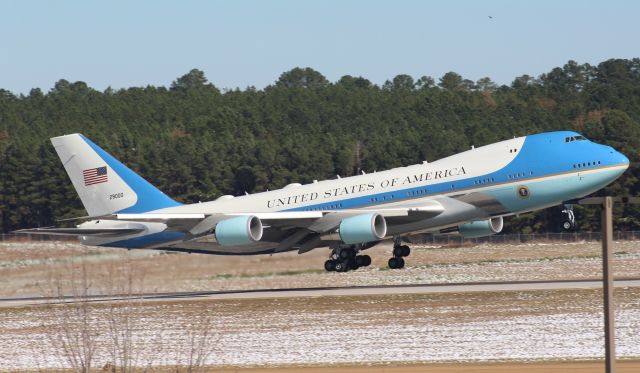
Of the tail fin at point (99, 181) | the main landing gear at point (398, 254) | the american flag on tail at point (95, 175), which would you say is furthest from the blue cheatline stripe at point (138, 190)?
the main landing gear at point (398, 254)

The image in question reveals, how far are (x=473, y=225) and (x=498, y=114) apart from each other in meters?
91.8

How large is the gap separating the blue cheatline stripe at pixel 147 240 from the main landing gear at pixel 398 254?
903 centimetres

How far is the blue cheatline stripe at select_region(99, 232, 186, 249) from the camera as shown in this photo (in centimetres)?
5109

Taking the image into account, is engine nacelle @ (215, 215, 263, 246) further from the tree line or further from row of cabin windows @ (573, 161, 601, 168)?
the tree line

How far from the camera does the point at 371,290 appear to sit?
46.8 meters

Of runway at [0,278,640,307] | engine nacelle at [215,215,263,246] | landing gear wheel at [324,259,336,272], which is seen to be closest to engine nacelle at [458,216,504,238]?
runway at [0,278,640,307]

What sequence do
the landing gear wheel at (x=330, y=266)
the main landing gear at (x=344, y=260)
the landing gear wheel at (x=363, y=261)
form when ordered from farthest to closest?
the landing gear wheel at (x=363, y=261)
the main landing gear at (x=344, y=260)
the landing gear wheel at (x=330, y=266)

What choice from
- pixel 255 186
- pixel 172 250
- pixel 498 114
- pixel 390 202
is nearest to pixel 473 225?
pixel 390 202

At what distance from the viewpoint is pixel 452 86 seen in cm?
19150

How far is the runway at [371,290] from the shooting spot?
44825 mm

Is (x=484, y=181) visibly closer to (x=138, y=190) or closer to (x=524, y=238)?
(x=138, y=190)

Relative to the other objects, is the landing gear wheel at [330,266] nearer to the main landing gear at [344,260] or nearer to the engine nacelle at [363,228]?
the main landing gear at [344,260]

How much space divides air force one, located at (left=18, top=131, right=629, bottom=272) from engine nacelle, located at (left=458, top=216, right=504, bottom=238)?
2.0 inches

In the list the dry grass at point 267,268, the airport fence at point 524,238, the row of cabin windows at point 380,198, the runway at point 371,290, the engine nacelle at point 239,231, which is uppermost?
the row of cabin windows at point 380,198
